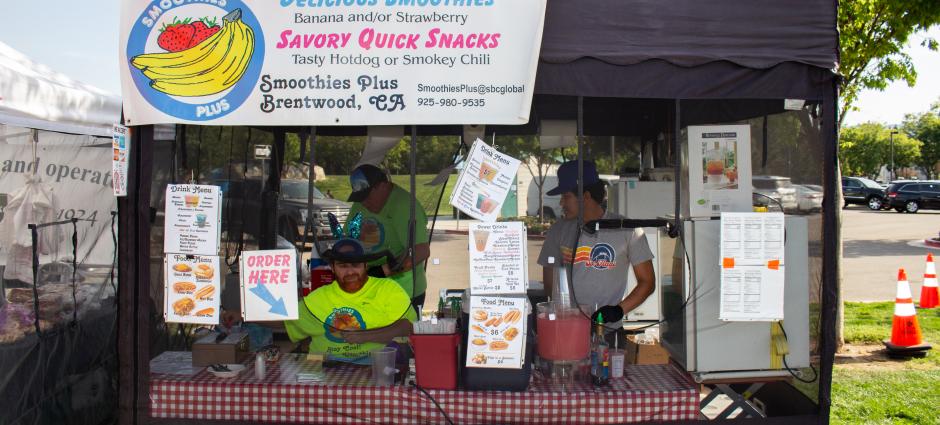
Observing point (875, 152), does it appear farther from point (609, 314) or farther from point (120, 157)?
point (120, 157)

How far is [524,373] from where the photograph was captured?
10.9 feet

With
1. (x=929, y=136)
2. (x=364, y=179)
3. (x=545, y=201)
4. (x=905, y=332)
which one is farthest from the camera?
(x=929, y=136)

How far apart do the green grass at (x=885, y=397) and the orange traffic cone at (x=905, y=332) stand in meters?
0.48

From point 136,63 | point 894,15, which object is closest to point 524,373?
point 136,63

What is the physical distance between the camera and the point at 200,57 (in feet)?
10.7

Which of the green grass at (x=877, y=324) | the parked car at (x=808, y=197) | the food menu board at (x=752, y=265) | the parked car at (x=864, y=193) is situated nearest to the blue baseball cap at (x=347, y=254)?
the food menu board at (x=752, y=265)

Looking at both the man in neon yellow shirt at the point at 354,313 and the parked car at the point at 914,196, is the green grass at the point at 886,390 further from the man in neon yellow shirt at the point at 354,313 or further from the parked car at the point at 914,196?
the parked car at the point at 914,196

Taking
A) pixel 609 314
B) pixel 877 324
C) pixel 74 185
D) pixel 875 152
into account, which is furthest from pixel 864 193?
pixel 74 185

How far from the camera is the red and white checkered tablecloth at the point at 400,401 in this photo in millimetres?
3295

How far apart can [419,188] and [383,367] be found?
1.99 m

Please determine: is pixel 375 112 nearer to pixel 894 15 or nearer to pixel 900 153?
pixel 894 15

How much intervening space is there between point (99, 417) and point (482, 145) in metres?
2.87

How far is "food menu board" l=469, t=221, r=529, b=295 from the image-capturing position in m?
3.24

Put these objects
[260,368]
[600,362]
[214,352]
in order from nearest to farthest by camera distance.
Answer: [600,362], [260,368], [214,352]
